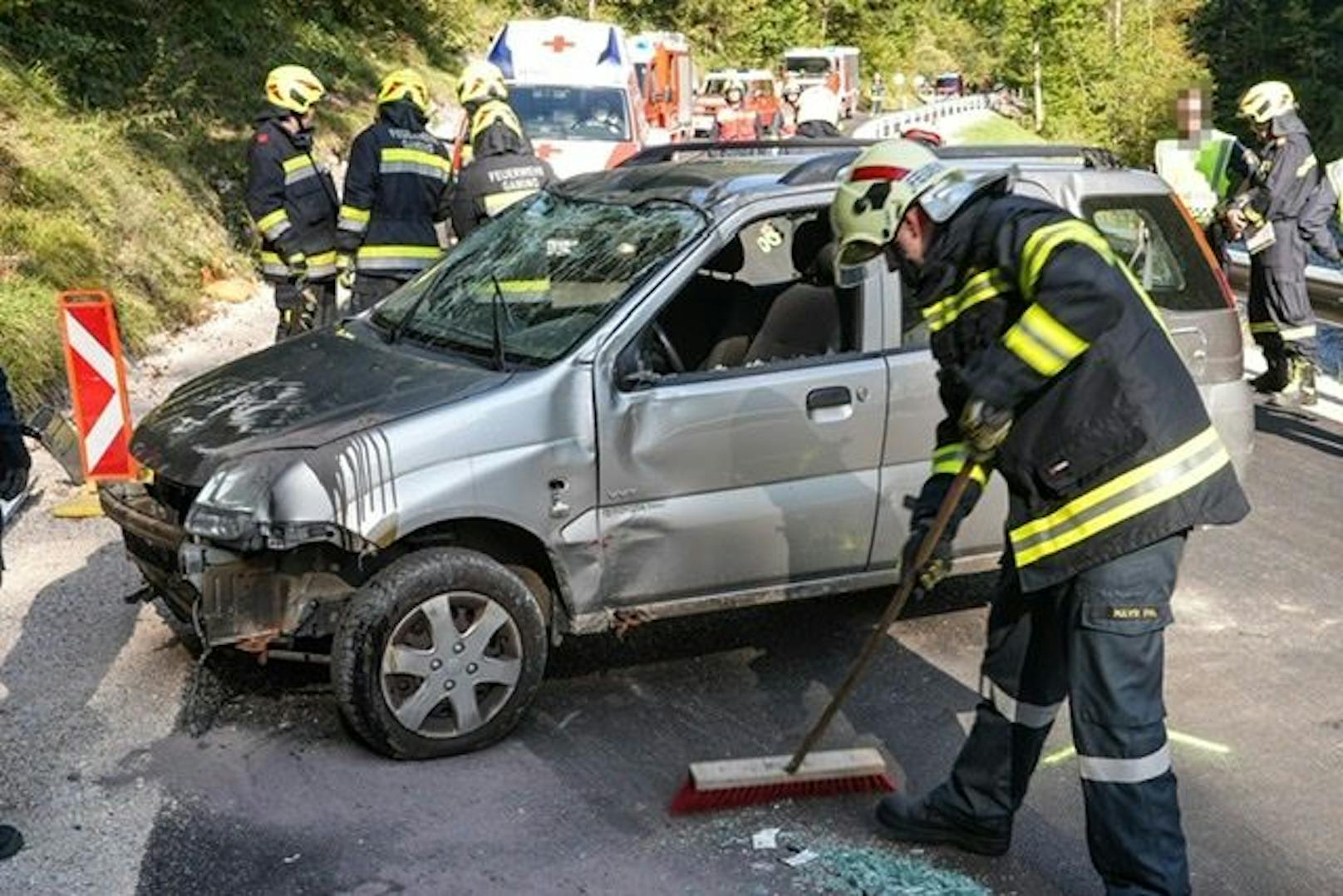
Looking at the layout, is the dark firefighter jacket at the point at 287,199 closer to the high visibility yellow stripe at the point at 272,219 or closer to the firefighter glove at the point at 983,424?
the high visibility yellow stripe at the point at 272,219

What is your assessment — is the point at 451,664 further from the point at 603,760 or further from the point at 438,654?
the point at 603,760

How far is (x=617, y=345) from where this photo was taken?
15.2 ft

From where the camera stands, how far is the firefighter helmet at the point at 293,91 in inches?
326

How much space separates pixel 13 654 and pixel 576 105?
1233 cm

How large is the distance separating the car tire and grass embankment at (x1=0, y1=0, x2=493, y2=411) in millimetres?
4932

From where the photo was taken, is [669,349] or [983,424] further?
[669,349]

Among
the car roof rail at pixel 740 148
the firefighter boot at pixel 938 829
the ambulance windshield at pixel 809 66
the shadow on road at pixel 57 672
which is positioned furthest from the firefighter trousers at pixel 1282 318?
the ambulance windshield at pixel 809 66

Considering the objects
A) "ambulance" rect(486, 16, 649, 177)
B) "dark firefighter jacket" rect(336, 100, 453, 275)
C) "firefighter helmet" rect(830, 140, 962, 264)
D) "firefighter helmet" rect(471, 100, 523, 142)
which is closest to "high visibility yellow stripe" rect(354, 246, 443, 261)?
"dark firefighter jacket" rect(336, 100, 453, 275)

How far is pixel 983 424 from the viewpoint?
3354mm

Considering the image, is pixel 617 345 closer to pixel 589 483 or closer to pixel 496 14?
pixel 589 483

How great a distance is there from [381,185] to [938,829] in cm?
520

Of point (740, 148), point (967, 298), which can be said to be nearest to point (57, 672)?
point (740, 148)

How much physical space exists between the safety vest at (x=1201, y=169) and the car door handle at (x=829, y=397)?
17.7 ft

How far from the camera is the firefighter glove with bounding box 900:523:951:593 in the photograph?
150 inches
